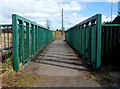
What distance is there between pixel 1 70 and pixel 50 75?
5.94 ft

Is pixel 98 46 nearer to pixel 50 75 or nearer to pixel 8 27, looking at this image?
pixel 50 75

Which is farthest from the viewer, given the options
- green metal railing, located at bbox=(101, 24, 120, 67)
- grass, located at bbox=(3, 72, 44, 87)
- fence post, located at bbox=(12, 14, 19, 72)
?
green metal railing, located at bbox=(101, 24, 120, 67)

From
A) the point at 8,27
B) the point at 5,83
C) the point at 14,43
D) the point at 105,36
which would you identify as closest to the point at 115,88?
A: the point at 105,36

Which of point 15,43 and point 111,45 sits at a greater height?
point 15,43

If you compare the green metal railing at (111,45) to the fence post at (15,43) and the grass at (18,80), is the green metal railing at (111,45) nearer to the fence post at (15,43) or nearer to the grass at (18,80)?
the grass at (18,80)

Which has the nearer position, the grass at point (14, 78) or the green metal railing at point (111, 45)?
the grass at point (14, 78)

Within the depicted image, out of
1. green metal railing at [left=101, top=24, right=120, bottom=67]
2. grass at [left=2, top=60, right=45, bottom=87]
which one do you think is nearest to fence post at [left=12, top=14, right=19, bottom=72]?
grass at [left=2, top=60, right=45, bottom=87]

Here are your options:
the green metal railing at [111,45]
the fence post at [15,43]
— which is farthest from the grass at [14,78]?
the green metal railing at [111,45]

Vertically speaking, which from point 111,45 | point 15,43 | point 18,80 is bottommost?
point 18,80

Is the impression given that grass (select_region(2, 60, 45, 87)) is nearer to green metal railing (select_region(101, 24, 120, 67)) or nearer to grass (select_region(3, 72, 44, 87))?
grass (select_region(3, 72, 44, 87))

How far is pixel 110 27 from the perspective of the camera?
6.09 m

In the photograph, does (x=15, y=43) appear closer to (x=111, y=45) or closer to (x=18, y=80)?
(x=18, y=80)

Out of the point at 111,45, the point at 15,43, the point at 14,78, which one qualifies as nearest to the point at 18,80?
the point at 14,78

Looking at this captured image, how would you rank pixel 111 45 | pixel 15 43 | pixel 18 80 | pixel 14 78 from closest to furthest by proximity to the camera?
pixel 18 80 < pixel 14 78 < pixel 15 43 < pixel 111 45
